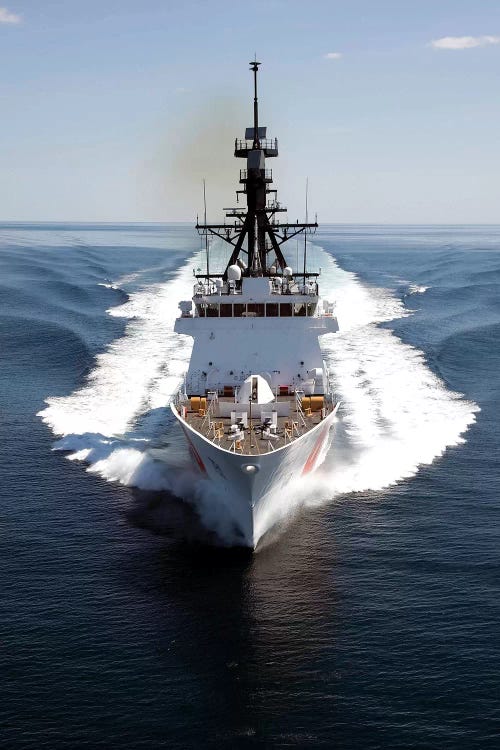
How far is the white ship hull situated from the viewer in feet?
83.9

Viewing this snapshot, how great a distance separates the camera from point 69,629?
72.1 ft

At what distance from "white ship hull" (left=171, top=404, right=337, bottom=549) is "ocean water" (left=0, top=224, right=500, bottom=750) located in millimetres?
713

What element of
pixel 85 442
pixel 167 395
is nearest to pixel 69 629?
pixel 85 442

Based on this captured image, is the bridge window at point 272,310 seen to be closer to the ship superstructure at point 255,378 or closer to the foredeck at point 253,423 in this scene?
the ship superstructure at point 255,378

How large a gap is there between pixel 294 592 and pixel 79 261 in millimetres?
91999

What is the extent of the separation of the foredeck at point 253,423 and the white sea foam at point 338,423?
2388 mm

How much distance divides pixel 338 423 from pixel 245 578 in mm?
16642

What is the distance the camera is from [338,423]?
40.5 metres

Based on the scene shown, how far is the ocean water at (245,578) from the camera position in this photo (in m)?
18.7

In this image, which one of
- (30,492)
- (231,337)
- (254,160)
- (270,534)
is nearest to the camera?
(270,534)

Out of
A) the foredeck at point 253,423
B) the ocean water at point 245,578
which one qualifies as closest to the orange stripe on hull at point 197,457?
the foredeck at point 253,423

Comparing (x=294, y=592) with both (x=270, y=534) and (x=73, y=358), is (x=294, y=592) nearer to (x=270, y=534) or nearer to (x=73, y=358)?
(x=270, y=534)

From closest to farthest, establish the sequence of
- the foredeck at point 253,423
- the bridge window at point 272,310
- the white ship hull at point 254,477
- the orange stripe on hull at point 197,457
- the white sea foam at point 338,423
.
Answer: the white ship hull at point 254,477, the foredeck at point 253,423, the orange stripe on hull at point 197,457, the white sea foam at point 338,423, the bridge window at point 272,310

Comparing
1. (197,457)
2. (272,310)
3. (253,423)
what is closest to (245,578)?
(197,457)
